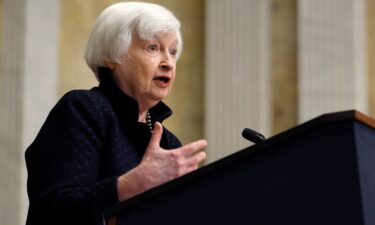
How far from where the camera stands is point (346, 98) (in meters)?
7.17

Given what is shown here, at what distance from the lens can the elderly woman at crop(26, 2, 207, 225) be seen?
8.22ft

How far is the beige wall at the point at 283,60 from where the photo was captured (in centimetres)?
738

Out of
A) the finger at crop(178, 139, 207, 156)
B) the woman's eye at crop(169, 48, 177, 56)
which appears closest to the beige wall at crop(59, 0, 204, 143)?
the woman's eye at crop(169, 48, 177, 56)

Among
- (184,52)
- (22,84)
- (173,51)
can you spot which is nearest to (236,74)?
(184,52)

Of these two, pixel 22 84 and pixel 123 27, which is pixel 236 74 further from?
pixel 123 27

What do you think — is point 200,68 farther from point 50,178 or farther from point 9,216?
point 50,178

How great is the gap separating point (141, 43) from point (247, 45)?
176 inches

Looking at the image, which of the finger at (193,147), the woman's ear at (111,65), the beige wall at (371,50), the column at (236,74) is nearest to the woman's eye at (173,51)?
the woman's ear at (111,65)

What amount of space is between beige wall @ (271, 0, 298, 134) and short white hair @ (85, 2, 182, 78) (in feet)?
14.4

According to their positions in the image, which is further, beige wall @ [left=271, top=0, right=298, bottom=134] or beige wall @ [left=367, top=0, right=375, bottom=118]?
beige wall @ [left=367, top=0, right=375, bottom=118]

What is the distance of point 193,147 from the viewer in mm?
2406

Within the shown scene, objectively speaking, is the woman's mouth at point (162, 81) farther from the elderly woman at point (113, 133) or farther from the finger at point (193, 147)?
the finger at point (193, 147)

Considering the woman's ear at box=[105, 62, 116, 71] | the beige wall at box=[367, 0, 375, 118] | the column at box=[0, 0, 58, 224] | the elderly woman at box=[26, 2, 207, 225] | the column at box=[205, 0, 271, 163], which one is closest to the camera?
the elderly woman at box=[26, 2, 207, 225]

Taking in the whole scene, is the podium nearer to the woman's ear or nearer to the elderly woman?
the elderly woman
